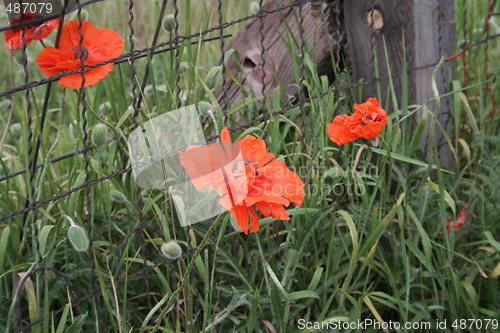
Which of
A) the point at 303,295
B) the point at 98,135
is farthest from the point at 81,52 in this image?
the point at 303,295

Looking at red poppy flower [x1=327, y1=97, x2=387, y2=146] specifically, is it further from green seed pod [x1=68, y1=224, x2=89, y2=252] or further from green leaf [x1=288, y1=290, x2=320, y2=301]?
green seed pod [x1=68, y1=224, x2=89, y2=252]

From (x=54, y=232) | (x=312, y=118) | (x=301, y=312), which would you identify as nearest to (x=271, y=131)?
(x=312, y=118)

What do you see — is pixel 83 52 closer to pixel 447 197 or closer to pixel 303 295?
pixel 303 295

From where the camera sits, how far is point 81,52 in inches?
44.8

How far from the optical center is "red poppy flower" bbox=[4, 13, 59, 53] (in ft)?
3.63

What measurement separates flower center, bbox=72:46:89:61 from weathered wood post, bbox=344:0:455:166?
86cm

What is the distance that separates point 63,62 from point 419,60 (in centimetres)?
110

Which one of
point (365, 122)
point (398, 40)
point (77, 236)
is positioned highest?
point (398, 40)

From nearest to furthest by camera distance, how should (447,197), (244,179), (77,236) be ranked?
(244,179) < (77,236) < (447,197)

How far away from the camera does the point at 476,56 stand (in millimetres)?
2191

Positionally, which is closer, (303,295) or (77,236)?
(77,236)
